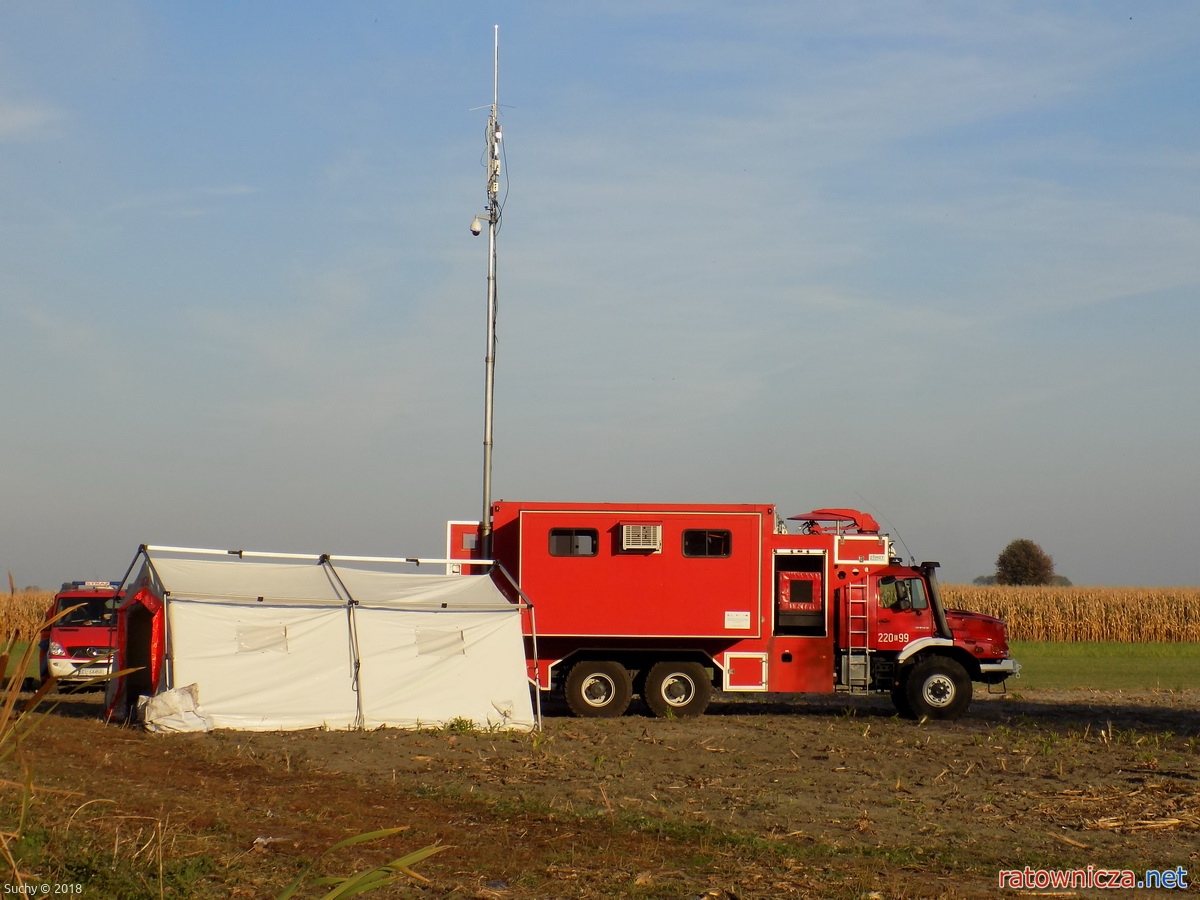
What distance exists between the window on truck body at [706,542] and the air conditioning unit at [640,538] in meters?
0.55

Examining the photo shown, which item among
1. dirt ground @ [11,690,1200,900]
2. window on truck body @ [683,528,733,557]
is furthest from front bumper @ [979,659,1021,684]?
window on truck body @ [683,528,733,557]

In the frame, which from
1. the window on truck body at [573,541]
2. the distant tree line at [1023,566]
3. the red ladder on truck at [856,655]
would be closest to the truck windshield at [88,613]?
the window on truck body at [573,541]

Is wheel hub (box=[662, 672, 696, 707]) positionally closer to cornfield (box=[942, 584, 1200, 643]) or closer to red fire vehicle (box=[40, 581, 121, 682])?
red fire vehicle (box=[40, 581, 121, 682])

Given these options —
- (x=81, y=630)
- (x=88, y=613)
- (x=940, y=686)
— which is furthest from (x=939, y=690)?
(x=88, y=613)

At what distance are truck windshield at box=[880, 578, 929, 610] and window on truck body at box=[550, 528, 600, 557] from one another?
5.52 m

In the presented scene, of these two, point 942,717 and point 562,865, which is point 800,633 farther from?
point 562,865

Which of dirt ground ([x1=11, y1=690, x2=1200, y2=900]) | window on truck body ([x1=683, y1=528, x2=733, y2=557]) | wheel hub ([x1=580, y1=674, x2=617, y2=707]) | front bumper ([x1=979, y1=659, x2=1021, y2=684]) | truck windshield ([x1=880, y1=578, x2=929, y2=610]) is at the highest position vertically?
window on truck body ([x1=683, y1=528, x2=733, y2=557])

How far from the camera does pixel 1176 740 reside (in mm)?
18125

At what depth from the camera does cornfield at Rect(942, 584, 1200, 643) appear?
4897cm

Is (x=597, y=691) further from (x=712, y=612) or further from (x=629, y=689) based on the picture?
(x=712, y=612)

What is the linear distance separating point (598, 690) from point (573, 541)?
2.75 metres

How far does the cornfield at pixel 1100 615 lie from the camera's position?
49.0 meters

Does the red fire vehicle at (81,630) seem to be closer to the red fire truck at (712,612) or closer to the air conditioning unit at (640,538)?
the red fire truck at (712,612)

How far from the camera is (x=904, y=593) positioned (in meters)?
21.7
